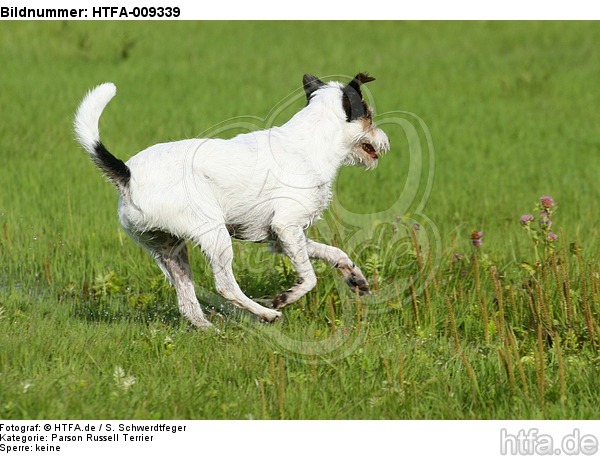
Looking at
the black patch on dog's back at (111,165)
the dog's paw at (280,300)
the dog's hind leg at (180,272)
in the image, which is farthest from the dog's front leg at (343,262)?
the black patch on dog's back at (111,165)

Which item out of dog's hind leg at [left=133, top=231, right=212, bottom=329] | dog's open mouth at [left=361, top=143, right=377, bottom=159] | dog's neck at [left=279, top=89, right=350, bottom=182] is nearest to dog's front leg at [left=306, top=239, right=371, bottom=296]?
dog's neck at [left=279, top=89, right=350, bottom=182]

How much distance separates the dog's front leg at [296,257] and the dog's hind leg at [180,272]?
620 millimetres

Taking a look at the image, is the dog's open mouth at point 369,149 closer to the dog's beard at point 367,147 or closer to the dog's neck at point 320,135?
the dog's beard at point 367,147

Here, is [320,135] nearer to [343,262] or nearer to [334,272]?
[343,262]

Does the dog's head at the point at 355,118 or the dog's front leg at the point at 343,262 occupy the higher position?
the dog's head at the point at 355,118

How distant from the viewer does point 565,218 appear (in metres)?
9.61

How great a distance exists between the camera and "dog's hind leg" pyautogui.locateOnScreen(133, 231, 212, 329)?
6.43 metres

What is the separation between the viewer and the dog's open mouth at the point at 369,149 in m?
6.56

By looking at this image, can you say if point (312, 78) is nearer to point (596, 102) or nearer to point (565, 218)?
point (565, 218)

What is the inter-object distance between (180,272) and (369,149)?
1591 millimetres

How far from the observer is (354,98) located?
252 inches

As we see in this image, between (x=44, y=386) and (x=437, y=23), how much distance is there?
55.1ft

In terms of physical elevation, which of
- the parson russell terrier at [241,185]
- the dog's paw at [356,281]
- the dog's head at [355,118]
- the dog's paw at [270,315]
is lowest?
the dog's paw at [270,315]

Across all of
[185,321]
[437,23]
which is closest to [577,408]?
[185,321]
